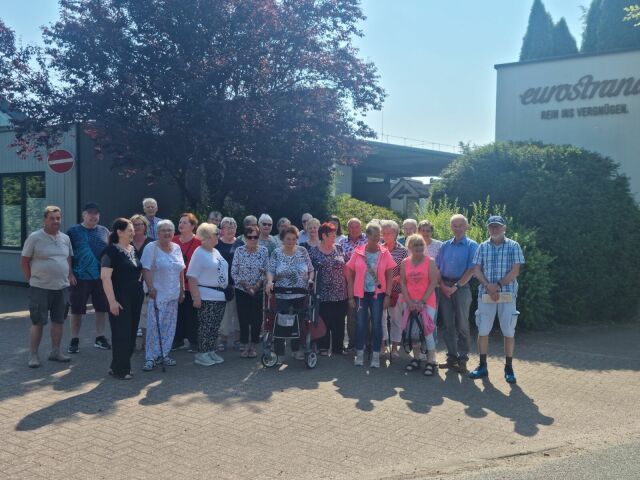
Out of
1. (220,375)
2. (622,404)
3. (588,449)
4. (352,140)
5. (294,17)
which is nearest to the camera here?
(588,449)

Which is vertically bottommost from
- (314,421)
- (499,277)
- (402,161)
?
(314,421)

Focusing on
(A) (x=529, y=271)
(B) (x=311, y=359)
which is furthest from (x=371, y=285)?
(A) (x=529, y=271)

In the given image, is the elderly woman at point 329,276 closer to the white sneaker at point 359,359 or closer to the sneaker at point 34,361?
the white sneaker at point 359,359

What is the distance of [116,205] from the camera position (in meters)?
14.8

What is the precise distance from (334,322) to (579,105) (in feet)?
48.4

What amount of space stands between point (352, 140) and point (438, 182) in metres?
2.42

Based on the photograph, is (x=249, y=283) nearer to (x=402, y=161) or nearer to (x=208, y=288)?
(x=208, y=288)

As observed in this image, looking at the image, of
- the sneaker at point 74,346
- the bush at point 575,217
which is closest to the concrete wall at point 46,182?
the sneaker at point 74,346

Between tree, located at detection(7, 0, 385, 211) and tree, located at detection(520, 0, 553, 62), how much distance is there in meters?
27.0

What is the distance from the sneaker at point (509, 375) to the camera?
284 inches

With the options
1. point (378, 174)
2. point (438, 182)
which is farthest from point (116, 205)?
point (378, 174)

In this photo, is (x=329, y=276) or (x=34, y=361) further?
(x=329, y=276)

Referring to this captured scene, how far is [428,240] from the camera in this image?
8133mm

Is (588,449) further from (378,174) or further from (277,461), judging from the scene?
(378,174)
